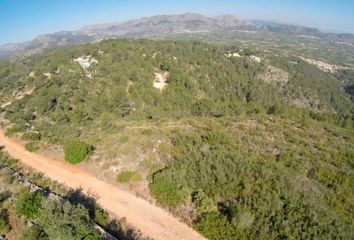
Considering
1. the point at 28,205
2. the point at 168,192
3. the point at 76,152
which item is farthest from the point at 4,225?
the point at 168,192

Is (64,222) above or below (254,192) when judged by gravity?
above

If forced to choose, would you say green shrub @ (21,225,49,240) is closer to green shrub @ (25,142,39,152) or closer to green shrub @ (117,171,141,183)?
green shrub @ (117,171,141,183)

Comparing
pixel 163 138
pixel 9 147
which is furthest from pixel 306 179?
pixel 9 147

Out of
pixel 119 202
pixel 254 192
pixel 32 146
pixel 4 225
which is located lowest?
pixel 32 146

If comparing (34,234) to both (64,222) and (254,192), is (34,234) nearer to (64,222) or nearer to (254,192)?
(64,222)

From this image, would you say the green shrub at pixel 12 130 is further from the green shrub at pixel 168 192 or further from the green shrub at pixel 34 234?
the green shrub at pixel 168 192

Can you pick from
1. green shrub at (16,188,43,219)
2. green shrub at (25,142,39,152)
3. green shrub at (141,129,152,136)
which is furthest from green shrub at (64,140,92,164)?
green shrub at (16,188,43,219)
